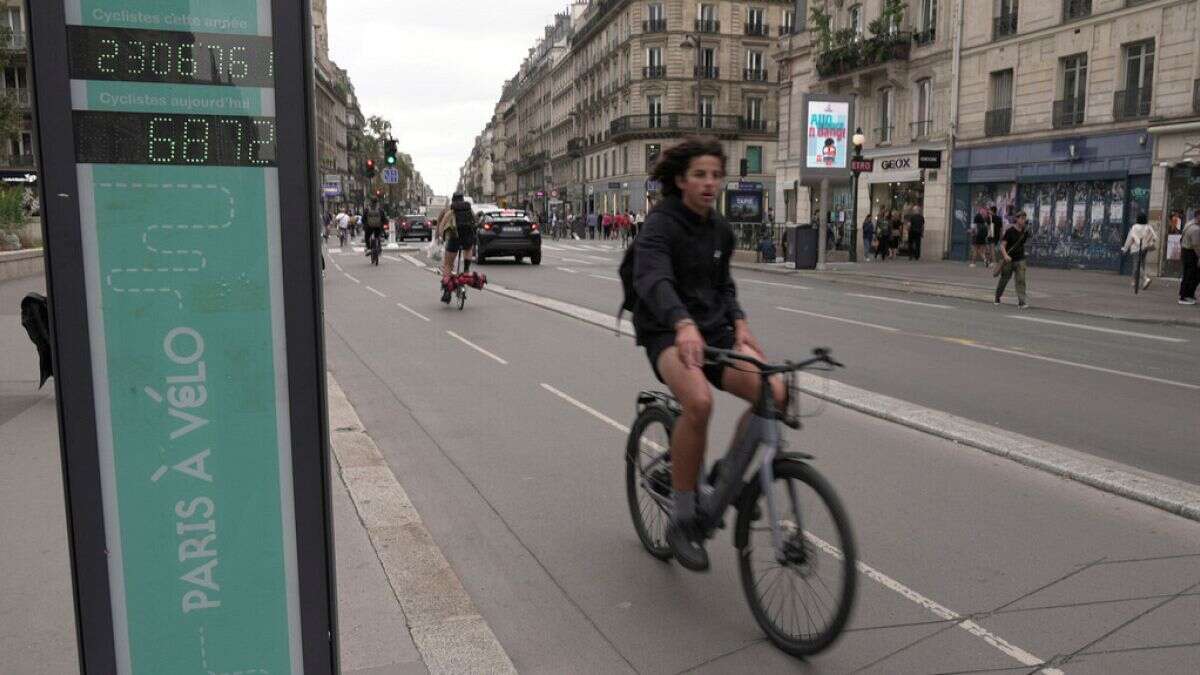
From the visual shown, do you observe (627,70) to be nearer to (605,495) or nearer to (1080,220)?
(1080,220)

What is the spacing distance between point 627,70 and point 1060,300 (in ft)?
187

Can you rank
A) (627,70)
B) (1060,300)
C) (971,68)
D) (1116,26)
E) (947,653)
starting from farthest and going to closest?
(627,70) → (971,68) → (1116,26) → (1060,300) → (947,653)

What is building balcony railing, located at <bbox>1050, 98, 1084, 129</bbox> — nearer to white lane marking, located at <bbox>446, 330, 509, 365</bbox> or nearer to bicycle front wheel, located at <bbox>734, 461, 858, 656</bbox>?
white lane marking, located at <bbox>446, 330, 509, 365</bbox>

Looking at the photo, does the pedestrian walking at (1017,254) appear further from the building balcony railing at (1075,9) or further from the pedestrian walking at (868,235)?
the pedestrian walking at (868,235)

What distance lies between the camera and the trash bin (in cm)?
2720

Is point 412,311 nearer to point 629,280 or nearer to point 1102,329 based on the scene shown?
point 1102,329

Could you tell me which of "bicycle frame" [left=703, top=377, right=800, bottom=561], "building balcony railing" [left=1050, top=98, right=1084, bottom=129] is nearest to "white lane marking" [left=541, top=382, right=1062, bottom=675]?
"bicycle frame" [left=703, top=377, right=800, bottom=561]

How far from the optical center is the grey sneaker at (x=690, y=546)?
3902 millimetres

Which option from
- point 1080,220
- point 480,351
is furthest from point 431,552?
point 1080,220

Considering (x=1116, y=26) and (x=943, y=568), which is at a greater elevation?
(x=1116, y=26)

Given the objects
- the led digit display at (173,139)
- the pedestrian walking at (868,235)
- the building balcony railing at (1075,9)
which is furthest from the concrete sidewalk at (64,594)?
the pedestrian walking at (868,235)

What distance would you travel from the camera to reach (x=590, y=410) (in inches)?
298

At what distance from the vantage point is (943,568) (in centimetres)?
423

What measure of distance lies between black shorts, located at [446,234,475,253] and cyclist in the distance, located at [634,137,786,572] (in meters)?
11.4
